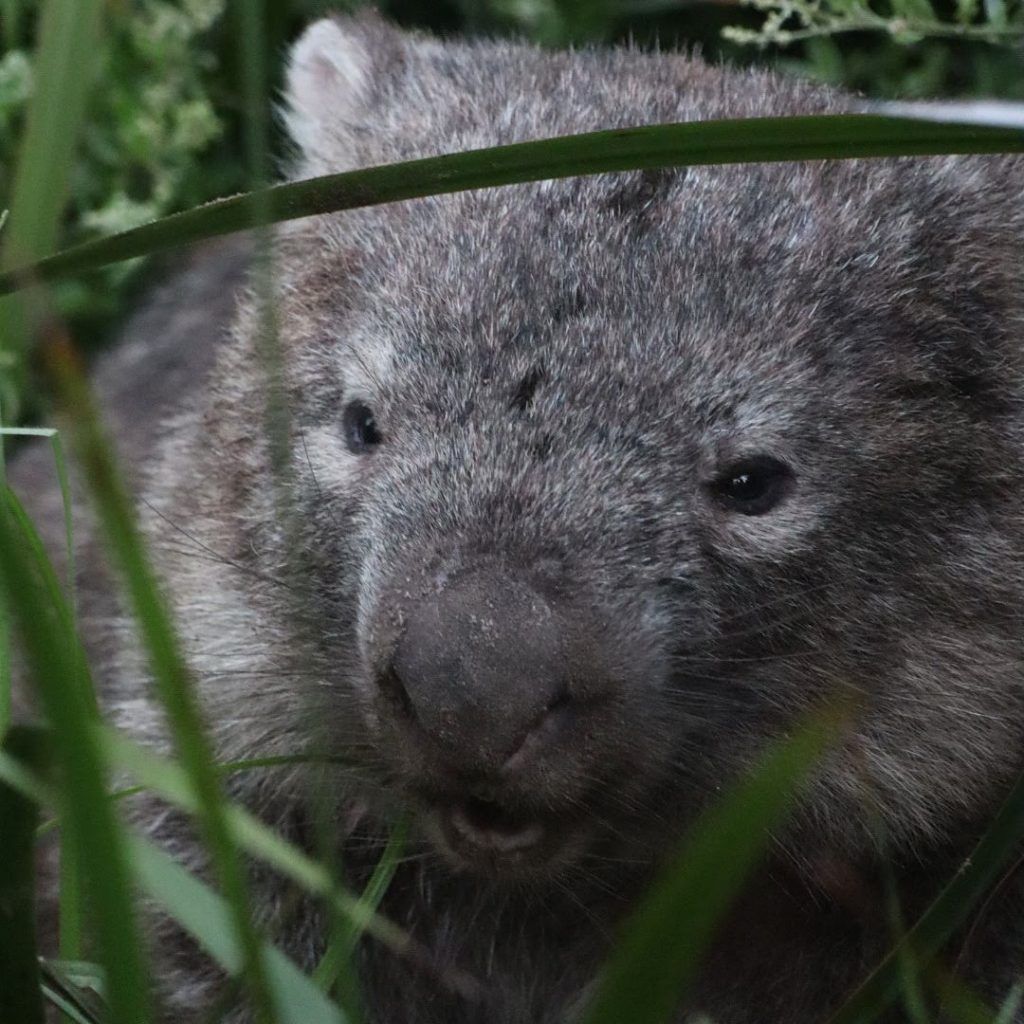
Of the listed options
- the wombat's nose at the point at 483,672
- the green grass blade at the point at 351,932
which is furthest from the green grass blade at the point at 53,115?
the green grass blade at the point at 351,932

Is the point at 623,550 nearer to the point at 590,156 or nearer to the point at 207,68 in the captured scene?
the point at 590,156

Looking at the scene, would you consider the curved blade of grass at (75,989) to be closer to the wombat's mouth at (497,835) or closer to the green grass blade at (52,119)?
the wombat's mouth at (497,835)

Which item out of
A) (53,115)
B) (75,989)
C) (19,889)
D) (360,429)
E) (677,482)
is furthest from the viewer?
(360,429)

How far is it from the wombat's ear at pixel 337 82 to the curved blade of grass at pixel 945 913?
1872 millimetres

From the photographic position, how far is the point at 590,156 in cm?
190

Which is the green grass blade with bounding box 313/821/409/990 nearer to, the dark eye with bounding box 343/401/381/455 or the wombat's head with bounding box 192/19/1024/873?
the wombat's head with bounding box 192/19/1024/873

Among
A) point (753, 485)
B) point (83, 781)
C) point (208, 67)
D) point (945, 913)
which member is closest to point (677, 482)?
point (753, 485)

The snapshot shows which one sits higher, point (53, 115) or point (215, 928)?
point (53, 115)

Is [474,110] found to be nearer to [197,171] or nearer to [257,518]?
[257,518]

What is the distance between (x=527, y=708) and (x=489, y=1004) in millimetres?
1101

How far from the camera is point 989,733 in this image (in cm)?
280

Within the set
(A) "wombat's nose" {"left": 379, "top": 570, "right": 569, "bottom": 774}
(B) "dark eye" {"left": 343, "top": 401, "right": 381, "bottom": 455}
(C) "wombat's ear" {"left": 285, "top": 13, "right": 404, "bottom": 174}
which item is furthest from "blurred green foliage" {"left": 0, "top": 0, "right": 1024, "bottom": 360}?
(A) "wombat's nose" {"left": 379, "top": 570, "right": 569, "bottom": 774}

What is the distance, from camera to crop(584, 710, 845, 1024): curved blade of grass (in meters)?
1.35

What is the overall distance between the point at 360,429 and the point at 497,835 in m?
0.74
